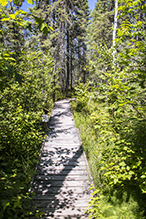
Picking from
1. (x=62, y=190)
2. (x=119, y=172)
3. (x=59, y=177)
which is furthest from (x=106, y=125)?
(x=59, y=177)

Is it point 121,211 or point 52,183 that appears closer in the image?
point 121,211

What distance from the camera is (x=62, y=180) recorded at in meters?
4.48

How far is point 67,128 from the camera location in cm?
838

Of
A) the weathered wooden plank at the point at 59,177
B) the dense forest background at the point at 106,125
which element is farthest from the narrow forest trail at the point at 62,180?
the dense forest background at the point at 106,125

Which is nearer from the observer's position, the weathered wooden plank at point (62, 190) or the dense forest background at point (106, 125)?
the dense forest background at point (106, 125)

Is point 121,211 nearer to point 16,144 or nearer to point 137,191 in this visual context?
point 137,191

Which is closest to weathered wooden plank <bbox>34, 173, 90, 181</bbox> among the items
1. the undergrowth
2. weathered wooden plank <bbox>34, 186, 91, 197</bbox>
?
weathered wooden plank <bbox>34, 186, 91, 197</bbox>

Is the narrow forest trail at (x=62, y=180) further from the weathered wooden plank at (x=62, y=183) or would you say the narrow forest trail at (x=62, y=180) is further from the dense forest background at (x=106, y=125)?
the dense forest background at (x=106, y=125)

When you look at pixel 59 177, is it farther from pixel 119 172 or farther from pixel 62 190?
pixel 119 172

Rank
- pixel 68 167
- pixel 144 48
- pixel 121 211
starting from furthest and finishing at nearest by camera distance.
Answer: pixel 68 167, pixel 121 211, pixel 144 48

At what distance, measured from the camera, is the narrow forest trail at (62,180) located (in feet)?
11.7

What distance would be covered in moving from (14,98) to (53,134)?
9.78ft

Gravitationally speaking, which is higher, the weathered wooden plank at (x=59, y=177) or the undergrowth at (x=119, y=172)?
the undergrowth at (x=119, y=172)

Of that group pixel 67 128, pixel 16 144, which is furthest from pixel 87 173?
pixel 67 128
